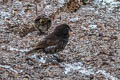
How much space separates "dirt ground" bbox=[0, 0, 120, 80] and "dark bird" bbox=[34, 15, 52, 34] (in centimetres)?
9

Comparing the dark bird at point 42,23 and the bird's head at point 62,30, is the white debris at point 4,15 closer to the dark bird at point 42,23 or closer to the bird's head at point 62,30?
the dark bird at point 42,23

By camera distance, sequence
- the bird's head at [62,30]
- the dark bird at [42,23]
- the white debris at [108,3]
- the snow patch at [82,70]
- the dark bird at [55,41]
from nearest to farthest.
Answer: the snow patch at [82,70], the dark bird at [55,41], the bird's head at [62,30], the dark bird at [42,23], the white debris at [108,3]

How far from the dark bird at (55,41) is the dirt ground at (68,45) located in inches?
4.7

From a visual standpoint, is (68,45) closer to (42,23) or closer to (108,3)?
(42,23)

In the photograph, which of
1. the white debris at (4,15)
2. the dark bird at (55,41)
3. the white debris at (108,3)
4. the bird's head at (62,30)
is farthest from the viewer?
the white debris at (108,3)

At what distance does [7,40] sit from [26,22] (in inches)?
25.0

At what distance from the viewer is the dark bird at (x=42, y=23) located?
21.3 feet

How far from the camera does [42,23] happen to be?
6586 mm

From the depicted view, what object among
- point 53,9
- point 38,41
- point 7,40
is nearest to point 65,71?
point 38,41

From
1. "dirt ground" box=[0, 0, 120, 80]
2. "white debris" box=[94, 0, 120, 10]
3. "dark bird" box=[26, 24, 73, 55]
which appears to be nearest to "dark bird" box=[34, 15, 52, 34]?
"dirt ground" box=[0, 0, 120, 80]

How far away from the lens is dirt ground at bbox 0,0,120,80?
5250 mm

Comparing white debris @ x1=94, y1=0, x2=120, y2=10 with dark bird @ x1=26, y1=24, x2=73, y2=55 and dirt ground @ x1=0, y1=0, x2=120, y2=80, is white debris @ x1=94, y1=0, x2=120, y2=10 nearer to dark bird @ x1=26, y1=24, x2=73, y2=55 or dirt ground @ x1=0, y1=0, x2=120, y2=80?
dirt ground @ x1=0, y1=0, x2=120, y2=80

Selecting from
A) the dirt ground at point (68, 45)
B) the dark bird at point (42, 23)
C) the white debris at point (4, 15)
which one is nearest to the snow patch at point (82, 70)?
the dirt ground at point (68, 45)

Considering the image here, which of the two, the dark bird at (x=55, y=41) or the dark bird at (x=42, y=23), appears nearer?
the dark bird at (x=55, y=41)
